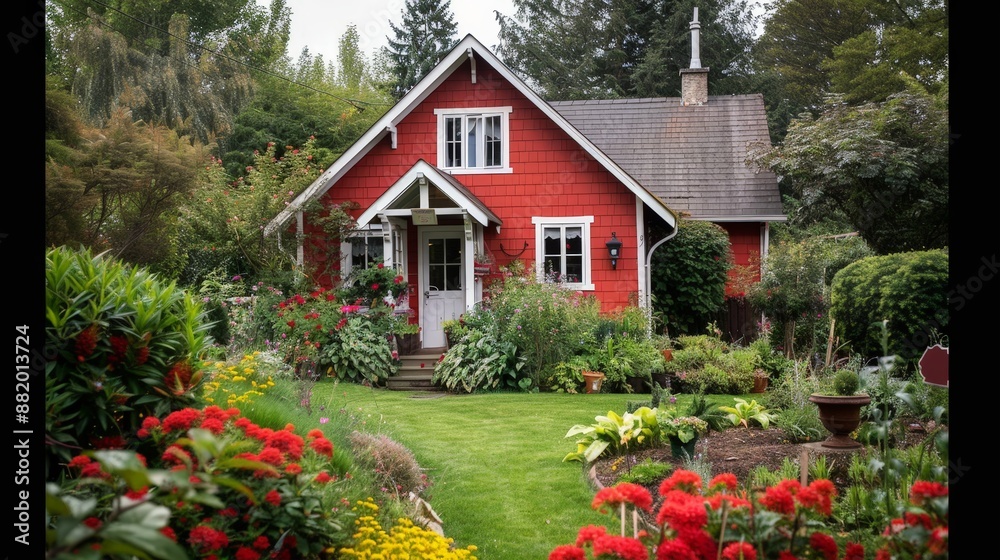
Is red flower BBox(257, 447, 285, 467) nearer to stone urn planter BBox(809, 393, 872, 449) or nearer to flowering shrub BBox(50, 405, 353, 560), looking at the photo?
flowering shrub BBox(50, 405, 353, 560)

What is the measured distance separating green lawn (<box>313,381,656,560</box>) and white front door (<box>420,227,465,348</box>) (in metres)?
3.41

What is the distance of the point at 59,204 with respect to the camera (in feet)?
53.0

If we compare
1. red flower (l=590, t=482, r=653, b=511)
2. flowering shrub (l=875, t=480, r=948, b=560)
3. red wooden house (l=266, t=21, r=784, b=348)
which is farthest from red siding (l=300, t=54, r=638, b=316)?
flowering shrub (l=875, t=480, r=948, b=560)

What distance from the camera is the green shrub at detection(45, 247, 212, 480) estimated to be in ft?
10.6

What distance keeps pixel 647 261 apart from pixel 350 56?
29853 millimetres

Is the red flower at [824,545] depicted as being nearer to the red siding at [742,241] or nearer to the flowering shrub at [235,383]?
the flowering shrub at [235,383]

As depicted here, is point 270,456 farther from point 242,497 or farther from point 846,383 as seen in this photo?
point 846,383

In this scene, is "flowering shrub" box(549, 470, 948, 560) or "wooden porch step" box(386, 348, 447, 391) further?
"wooden porch step" box(386, 348, 447, 391)

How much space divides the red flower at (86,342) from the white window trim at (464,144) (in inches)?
450

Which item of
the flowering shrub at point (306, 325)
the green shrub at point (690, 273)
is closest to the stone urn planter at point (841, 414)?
the flowering shrub at point (306, 325)

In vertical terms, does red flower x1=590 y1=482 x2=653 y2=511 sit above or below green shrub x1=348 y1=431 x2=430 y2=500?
above

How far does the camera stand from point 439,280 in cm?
1436
